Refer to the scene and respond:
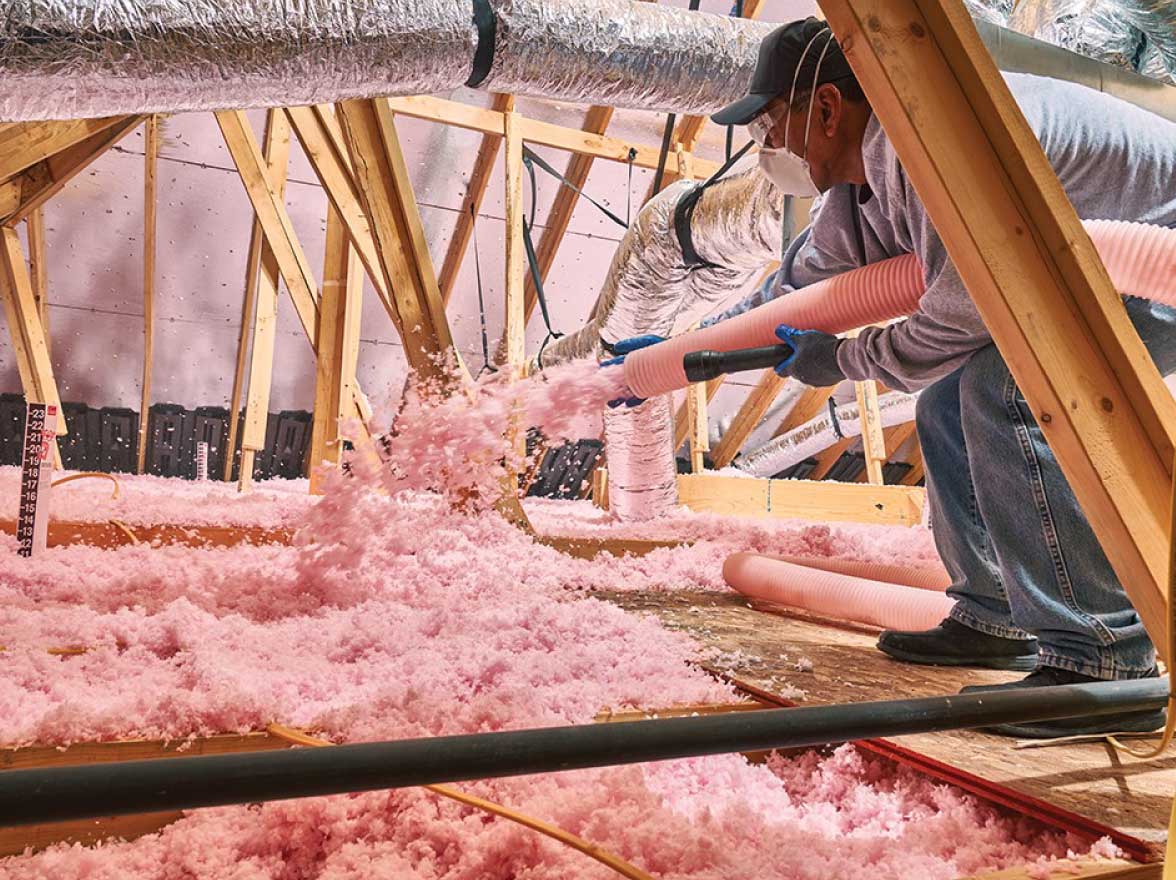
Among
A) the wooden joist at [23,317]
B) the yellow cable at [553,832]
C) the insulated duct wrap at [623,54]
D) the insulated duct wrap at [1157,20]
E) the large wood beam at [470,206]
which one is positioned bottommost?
the yellow cable at [553,832]

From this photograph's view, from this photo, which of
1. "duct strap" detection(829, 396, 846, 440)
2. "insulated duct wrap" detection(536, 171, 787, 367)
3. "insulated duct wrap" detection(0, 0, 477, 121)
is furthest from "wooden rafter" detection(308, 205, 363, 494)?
"duct strap" detection(829, 396, 846, 440)

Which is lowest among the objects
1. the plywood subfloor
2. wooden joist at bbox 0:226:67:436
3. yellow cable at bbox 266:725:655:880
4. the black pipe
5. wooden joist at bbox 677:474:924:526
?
yellow cable at bbox 266:725:655:880

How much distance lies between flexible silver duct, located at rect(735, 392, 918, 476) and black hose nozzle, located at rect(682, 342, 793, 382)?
12.0ft

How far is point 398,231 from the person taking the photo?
236 cm

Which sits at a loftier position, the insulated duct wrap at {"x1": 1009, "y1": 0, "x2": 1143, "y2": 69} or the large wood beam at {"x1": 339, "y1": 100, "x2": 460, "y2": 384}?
the insulated duct wrap at {"x1": 1009, "y1": 0, "x2": 1143, "y2": 69}

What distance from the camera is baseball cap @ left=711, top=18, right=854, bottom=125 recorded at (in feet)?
4.54

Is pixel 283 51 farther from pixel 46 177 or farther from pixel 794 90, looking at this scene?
pixel 46 177

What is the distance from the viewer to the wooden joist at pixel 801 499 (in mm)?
3709

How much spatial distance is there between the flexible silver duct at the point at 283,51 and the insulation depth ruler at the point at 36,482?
2.01ft

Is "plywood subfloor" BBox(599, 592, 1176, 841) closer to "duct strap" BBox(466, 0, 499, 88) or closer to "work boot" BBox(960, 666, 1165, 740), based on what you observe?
"work boot" BBox(960, 666, 1165, 740)

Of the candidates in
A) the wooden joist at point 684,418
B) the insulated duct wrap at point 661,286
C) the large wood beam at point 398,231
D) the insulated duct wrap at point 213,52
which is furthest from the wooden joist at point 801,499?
the insulated duct wrap at point 213,52

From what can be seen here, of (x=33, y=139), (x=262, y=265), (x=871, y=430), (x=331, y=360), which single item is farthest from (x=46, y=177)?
(x=871, y=430)

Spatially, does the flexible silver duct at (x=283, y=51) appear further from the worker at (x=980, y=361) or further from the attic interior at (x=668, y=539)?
the worker at (x=980, y=361)

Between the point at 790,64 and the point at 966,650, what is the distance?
1.09 meters
